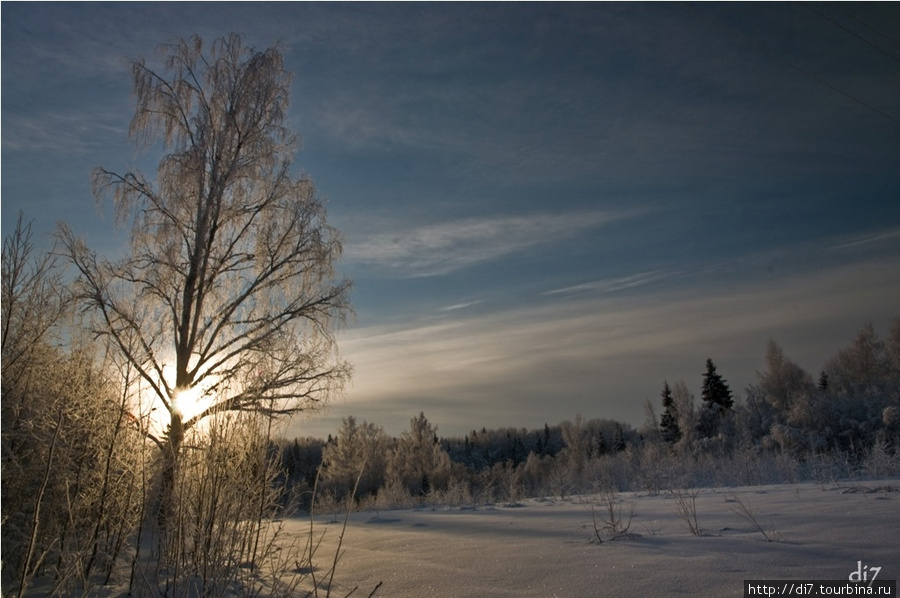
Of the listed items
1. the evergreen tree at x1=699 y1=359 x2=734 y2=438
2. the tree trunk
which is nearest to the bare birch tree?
the tree trunk

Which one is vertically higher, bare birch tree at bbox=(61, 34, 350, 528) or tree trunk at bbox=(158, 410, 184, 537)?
bare birch tree at bbox=(61, 34, 350, 528)

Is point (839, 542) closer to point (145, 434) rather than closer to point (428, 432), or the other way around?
point (145, 434)

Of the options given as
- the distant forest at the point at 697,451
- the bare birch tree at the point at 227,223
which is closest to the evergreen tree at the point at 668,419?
the distant forest at the point at 697,451

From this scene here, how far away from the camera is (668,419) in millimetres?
57250

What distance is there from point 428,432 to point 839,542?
2922 centimetres

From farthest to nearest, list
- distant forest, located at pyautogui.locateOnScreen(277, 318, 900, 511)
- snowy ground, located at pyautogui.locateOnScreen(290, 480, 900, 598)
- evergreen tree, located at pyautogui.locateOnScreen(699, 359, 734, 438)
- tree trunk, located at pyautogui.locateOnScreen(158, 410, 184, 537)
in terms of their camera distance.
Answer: evergreen tree, located at pyautogui.locateOnScreen(699, 359, 734, 438)
distant forest, located at pyautogui.locateOnScreen(277, 318, 900, 511)
tree trunk, located at pyautogui.locateOnScreen(158, 410, 184, 537)
snowy ground, located at pyautogui.locateOnScreen(290, 480, 900, 598)

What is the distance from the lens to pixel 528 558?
160 inches

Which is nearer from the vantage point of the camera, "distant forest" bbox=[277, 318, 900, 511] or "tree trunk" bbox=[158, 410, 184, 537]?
"tree trunk" bbox=[158, 410, 184, 537]

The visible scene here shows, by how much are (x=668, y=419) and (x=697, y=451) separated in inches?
1263

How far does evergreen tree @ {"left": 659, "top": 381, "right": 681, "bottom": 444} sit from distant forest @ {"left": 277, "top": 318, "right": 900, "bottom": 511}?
0.15 m

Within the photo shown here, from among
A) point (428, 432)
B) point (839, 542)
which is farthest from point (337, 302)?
point (428, 432)

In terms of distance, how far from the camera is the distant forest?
11633mm

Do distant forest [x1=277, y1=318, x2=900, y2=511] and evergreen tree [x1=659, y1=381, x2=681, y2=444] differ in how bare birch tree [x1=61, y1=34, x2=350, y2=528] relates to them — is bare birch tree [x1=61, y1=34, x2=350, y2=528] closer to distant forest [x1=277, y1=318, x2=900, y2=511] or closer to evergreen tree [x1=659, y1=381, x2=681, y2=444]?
distant forest [x1=277, y1=318, x2=900, y2=511]

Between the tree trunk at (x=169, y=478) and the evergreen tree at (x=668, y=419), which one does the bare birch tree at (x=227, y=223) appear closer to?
the tree trunk at (x=169, y=478)
